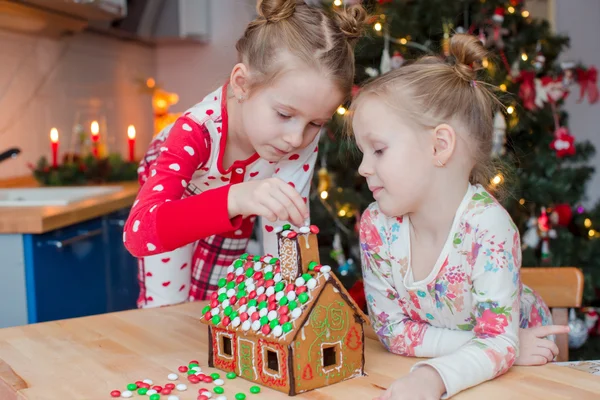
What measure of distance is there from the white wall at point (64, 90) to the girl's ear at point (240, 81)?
1732 mm

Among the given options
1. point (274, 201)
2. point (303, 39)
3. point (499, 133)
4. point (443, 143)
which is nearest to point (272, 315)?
point (274, 201)

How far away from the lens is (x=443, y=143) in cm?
106

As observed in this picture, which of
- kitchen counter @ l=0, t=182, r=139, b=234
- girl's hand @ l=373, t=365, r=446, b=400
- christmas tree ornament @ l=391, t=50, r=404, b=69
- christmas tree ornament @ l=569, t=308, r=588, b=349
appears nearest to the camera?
girl's hand @ l=373, t=365, r=446, b=400

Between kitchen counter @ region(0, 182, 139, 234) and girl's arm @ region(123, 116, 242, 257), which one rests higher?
girl's arm @ region(123, 116, 242, 257)

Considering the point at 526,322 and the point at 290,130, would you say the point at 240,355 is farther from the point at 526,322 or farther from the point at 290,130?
the point at 526,322

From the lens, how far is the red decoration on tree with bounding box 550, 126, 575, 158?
2770 mm

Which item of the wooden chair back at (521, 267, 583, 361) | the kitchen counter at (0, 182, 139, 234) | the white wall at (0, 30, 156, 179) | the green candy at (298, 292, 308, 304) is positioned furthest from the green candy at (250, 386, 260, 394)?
the white wall at (0, 30, 156, 179)

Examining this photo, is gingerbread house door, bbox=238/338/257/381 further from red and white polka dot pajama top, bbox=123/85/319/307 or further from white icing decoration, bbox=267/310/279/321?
red and white polka dot pajama top, bbox=123/85/319/307

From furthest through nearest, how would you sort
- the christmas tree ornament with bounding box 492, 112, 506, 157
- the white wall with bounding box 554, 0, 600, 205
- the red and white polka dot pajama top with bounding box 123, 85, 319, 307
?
the white wall with bounding box 554, 0, 600, 205 < the christmas tree ornament with bounding box 492, 112, 506, 157 < the red and white polka dot pajama top with bounding box 123, 85, 319, 307

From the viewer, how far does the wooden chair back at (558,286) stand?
1359 millimetres

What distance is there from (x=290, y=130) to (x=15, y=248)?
3.75 ft

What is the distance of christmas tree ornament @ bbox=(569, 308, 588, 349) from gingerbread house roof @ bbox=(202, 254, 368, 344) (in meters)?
2.00

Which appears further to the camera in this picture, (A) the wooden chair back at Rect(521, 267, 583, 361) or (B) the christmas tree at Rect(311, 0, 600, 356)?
(B) the christmas tree at Rect(311, 0, 600, 356)

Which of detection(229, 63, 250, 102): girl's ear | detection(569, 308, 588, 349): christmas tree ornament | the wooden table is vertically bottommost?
detection(569, 308, 588, 349): christmas tree ornament
